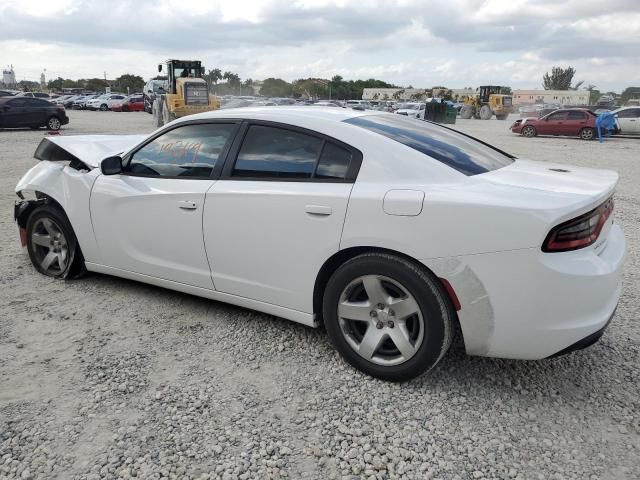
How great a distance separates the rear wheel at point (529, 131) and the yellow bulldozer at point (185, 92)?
14.0 m

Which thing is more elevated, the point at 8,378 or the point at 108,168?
the point at 108,168

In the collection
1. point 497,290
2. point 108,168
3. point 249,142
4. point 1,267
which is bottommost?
point 1,267

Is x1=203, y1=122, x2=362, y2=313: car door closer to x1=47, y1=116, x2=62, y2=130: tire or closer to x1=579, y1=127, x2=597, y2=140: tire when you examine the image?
x1=47, y1=116, x2=62, y2=130: tire

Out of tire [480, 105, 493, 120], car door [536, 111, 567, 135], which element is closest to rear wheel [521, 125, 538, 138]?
car door [536, 111, 567, 135]

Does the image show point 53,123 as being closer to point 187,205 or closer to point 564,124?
point 187,205

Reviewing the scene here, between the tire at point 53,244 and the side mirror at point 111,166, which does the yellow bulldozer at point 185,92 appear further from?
the side mirror at point 111,166

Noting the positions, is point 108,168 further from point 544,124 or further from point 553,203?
point 544,124

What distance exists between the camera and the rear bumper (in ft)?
7.88

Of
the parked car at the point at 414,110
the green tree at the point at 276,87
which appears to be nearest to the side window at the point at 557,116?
the parked car at the point at 414,110

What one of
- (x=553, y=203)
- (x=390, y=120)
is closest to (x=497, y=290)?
(x=553, y=203)

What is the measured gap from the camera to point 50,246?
4.39 metres

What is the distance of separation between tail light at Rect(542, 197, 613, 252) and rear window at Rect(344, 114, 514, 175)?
2.02 ft

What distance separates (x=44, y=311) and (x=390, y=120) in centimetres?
290

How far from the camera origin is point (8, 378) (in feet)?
9.70
